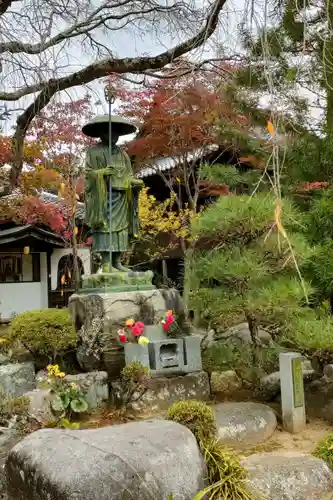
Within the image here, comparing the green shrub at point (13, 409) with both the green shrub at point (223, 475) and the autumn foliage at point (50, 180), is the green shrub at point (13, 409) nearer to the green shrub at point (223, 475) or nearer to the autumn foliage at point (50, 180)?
the green shrub at point (223, 475)

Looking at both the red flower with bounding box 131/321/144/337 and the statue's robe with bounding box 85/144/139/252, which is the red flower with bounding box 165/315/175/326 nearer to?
the red flower with bounding box 131/321/144/337

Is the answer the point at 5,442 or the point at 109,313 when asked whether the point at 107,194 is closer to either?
the point at 109,313

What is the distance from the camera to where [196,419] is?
389cm

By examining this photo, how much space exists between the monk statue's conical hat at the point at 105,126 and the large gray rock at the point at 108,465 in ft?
14.8

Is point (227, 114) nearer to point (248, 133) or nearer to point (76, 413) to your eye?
point (248, 133)

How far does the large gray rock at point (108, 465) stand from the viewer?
2.95 m

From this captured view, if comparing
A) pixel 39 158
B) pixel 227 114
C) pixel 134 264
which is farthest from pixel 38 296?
pixel 227 114

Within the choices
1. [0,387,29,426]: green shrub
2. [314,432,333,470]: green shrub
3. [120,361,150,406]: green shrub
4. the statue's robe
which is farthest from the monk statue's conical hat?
[314,432,333,470]: green shrub

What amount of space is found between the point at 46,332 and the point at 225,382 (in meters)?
2.60

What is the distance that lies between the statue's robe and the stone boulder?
222 cm

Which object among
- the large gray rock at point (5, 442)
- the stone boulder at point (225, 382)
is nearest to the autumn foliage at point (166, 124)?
the stone boulder at point (225, 382)

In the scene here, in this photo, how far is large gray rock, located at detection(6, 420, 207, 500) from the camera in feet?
9.66

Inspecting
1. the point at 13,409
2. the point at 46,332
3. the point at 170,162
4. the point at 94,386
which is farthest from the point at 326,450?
the point at 170,162

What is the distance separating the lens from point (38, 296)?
60.4ft
